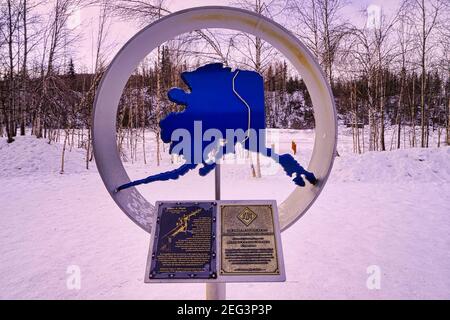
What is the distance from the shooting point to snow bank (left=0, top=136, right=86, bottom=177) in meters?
13.5

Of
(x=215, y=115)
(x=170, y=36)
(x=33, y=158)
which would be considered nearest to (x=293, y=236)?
(x=215, y=115)

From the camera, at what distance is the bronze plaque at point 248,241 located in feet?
8.79

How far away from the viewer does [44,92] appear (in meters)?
15.7

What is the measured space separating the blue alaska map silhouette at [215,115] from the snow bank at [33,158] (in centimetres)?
1174

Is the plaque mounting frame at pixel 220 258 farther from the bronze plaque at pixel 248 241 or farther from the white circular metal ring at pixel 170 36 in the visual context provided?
the white circular metal ring at pixel 170 36

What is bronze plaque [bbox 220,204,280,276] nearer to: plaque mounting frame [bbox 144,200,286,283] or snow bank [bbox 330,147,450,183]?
plaque mounting frame [bbox 144,200,286,283]

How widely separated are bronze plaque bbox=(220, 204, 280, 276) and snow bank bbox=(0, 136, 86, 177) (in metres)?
12.4

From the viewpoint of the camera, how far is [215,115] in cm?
341

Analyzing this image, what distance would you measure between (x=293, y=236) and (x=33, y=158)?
12.1 meters

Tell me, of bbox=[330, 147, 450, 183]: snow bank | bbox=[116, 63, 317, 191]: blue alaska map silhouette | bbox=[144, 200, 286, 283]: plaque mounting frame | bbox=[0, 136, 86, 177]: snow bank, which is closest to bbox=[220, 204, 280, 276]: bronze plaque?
bbox=[144, 200, 286, 283]: plaque mounting frame

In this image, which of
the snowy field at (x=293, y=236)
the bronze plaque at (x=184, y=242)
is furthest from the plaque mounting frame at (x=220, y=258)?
the snowy field at (x=293, y=236)
